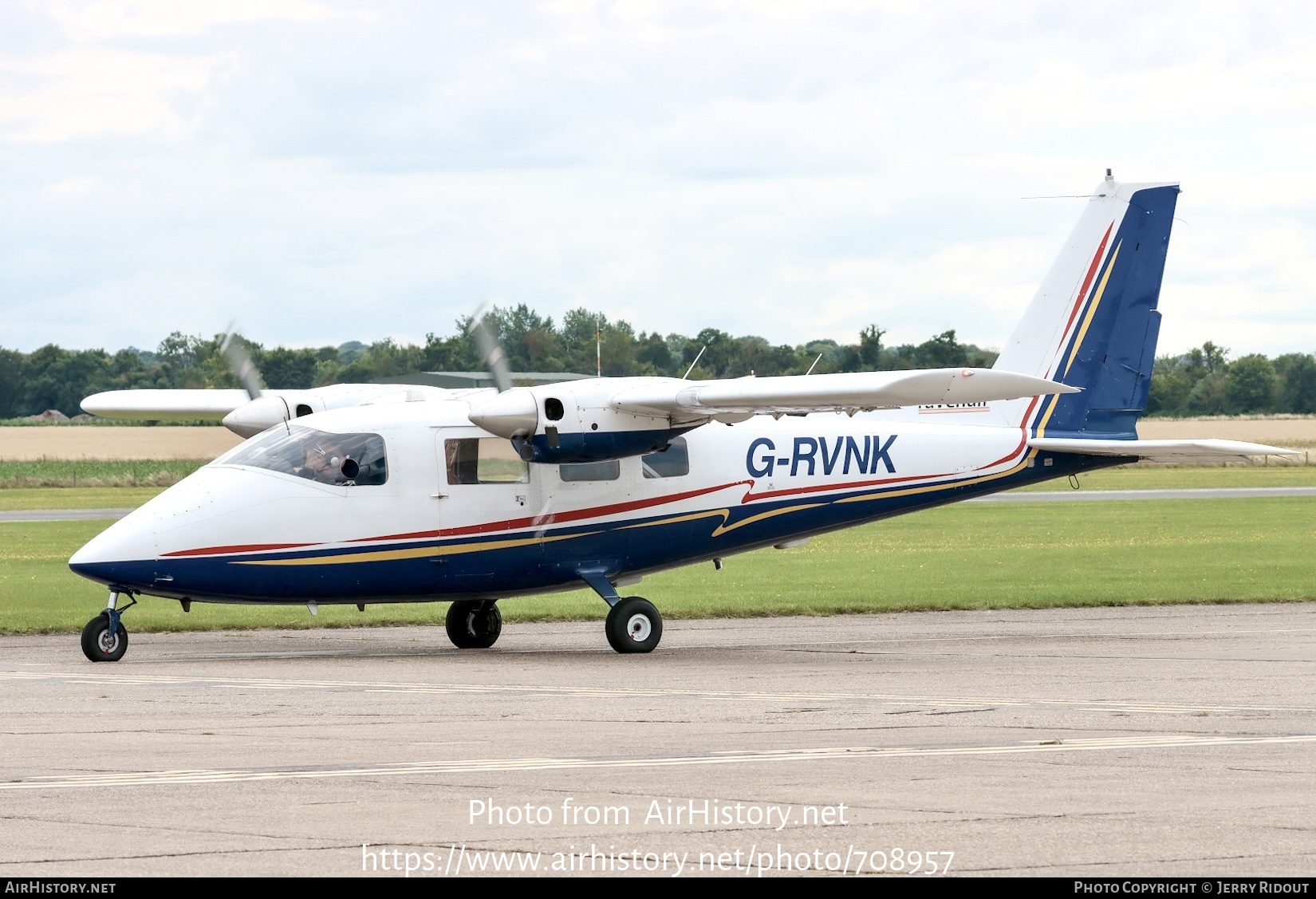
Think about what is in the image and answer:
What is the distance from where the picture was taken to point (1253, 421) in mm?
113375

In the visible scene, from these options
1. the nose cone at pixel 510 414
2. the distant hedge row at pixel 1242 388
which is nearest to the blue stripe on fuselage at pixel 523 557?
the nose cone at pixel 510 414

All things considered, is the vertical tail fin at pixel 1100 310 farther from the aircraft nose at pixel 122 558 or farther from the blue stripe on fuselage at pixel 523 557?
the aircraft nose at pixel 122 558

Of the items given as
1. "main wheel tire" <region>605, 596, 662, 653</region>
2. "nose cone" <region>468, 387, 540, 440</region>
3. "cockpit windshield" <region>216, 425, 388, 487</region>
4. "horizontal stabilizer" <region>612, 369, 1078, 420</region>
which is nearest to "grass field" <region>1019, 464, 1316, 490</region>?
"main wheel tire" <region>605, 596, 662, 653</region>

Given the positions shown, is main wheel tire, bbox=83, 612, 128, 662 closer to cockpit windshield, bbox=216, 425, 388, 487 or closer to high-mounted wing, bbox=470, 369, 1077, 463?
cockpit windshield, bbox=216, 425, 388, 487

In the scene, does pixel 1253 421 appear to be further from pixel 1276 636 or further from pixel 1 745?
pixel 1 745

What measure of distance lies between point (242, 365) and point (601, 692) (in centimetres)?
890

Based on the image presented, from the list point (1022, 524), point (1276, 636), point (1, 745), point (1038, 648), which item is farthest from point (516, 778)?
point (1022, 524)

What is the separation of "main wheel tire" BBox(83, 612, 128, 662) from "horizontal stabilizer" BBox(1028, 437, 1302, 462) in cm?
1170

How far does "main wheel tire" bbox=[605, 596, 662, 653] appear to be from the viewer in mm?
19656

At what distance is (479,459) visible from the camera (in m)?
19.5

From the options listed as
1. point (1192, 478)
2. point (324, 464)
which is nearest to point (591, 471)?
point (324, 464)

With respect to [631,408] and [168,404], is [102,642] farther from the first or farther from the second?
[168,404]

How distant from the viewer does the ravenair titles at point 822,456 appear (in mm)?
21156
